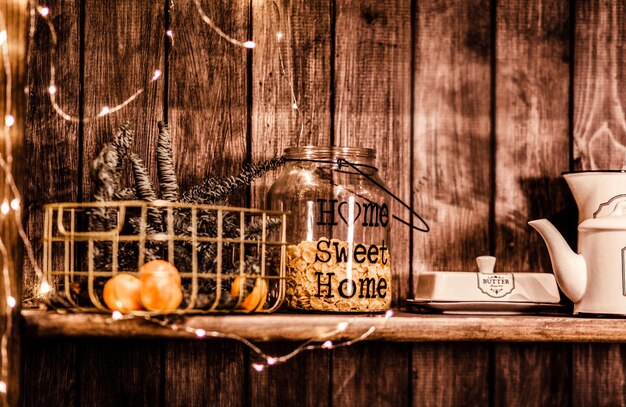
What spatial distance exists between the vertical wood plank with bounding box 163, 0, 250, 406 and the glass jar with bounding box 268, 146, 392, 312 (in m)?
0.14

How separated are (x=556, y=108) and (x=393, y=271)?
0.38 m

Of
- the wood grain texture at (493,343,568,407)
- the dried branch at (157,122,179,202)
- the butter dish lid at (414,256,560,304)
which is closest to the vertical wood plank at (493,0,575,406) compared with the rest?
the wood grain texture at (493,343,568,407)

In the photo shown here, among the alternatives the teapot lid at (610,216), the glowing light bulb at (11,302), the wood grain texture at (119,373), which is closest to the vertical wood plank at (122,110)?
the wood grain texture at (119,373)

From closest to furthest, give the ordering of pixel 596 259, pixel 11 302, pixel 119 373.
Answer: pixel 11 302 → pixel 596 259 → pixel 119 373

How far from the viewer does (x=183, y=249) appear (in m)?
1.04

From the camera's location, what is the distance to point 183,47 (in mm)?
1274

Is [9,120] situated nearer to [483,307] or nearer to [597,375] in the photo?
[483,307]

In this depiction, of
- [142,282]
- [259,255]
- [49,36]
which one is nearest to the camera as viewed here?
[142,282]

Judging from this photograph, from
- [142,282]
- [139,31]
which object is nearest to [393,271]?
[142,282]

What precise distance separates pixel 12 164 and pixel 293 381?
0.53 metres

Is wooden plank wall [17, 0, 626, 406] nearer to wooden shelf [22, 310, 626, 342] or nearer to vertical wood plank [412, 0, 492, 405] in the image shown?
vertical wood plank [412, 0, 492, 405]

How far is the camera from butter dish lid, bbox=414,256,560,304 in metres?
1.13

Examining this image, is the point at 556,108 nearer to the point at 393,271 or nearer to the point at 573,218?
the point at 573,218

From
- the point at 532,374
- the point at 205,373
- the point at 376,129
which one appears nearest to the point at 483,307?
the point at 532,374
